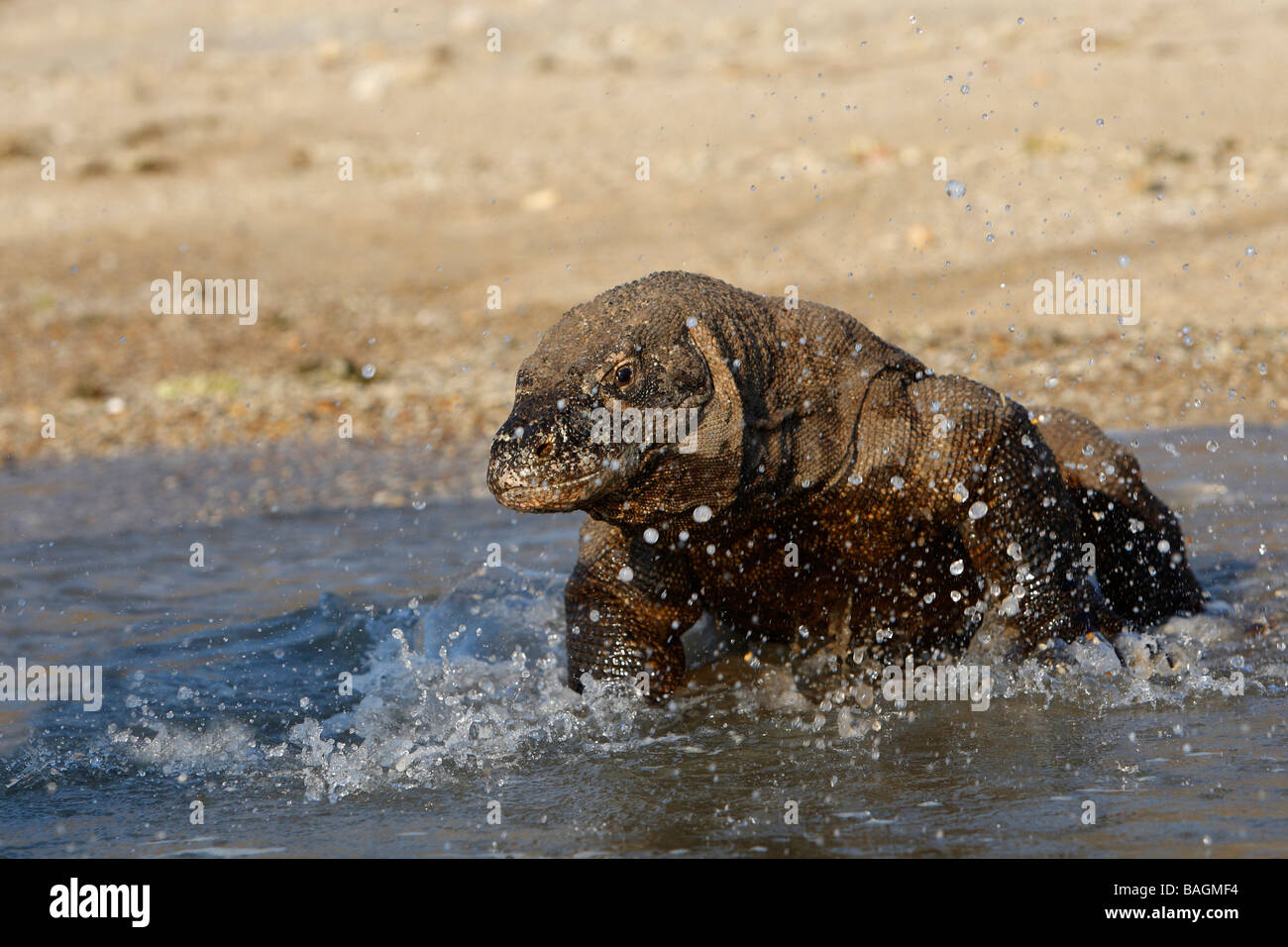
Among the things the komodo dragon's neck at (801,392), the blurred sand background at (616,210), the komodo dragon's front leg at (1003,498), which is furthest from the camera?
the blurred sand background at (616,210)

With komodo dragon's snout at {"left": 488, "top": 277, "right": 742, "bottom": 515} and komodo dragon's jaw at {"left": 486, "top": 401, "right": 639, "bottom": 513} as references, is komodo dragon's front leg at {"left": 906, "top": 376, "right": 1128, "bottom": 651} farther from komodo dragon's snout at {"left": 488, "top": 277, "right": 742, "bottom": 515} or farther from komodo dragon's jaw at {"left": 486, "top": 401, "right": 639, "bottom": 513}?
komodo dragon's jaw at {"left": 486, "top": 401, "right": 639, "bottom": 513}

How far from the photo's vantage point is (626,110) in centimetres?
1881

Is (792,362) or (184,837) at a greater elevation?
(792,362)

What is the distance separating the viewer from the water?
4.11 metres

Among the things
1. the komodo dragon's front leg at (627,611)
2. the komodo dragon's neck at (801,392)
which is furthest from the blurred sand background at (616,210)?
the komodo dragon's front leg at (627,611)

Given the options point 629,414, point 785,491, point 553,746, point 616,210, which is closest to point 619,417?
point 629,414

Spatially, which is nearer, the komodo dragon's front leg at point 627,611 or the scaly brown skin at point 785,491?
the scaly brown skin at point 785,491

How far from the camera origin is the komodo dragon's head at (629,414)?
3.86 metres

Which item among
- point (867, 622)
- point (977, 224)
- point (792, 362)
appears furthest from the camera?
point (977, 224)

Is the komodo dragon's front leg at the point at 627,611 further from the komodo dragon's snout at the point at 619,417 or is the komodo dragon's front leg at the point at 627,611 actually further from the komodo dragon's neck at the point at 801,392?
the komodo dragon's snout at the point at 619,417

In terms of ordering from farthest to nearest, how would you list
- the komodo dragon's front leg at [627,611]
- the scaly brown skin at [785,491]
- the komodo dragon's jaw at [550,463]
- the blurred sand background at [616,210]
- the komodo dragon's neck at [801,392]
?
1. the blurred sand background at [616,210]
2. the komodo dragon's front leg at [627,611]
3. the komodo dragon's neck at [801,392]
4. the scaly brown skin at [785,491]
5. the komodo dragon's jaw at [550,463]

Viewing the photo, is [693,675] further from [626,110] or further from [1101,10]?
[1101,10]
